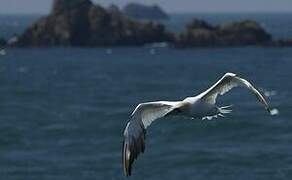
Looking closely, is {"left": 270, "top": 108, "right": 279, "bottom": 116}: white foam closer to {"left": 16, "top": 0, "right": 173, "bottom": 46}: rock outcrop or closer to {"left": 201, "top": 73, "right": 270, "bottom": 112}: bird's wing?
{"left": 201, "top": 73, "right": 270, "bottom": 112}: bird's wing

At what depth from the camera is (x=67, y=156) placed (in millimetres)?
63438

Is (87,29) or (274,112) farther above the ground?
(274,112)

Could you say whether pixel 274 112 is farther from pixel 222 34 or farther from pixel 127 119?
pixel 222 34

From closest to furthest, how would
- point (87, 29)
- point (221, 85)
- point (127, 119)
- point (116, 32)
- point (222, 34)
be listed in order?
point (221, 85), point (127, 119), point (87, 29), point (222, 34), point (116, 32)

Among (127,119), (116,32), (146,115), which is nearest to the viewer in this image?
(146,115)

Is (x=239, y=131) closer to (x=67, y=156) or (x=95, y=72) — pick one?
(x=67, y=156)

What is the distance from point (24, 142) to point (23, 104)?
28.1 meters

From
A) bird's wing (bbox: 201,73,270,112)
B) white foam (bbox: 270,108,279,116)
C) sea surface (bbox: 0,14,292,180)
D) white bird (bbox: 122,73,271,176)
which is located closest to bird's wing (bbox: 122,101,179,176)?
white bird (bbox: 122,73,271,176)

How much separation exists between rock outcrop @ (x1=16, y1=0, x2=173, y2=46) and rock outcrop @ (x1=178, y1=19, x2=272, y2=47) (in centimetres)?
756

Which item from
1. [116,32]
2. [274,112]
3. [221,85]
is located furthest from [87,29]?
[221,85]

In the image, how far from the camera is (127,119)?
8119 cm

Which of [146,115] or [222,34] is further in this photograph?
[222,34]

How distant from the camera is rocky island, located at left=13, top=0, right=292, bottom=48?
18625 centimetres

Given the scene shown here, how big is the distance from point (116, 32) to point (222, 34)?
21261 mm
